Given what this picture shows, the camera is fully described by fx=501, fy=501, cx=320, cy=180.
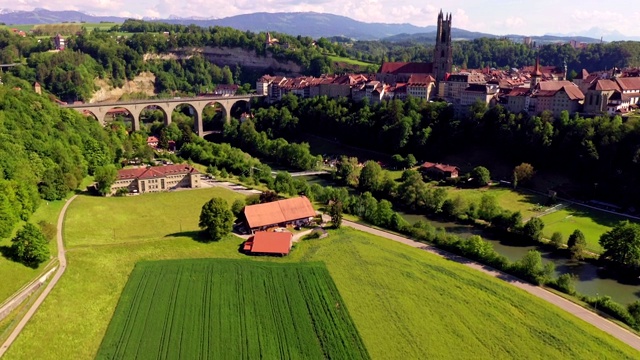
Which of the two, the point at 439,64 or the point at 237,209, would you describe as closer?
the point at 237,209

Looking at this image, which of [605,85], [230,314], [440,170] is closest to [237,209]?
[230,314]

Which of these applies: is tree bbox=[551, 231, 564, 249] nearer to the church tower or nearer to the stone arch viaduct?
the church tower

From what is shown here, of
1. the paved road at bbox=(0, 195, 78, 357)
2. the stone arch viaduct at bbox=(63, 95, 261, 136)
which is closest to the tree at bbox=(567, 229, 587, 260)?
the paved road at bbox=(0, 195, 78, 357)

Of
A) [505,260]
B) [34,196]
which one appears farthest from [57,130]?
[505,260]

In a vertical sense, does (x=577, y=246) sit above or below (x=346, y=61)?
below

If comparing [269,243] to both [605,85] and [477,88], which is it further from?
[605,85]

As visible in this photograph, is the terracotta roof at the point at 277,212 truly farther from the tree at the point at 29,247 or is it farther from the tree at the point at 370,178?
the tree at the point at 29,247
